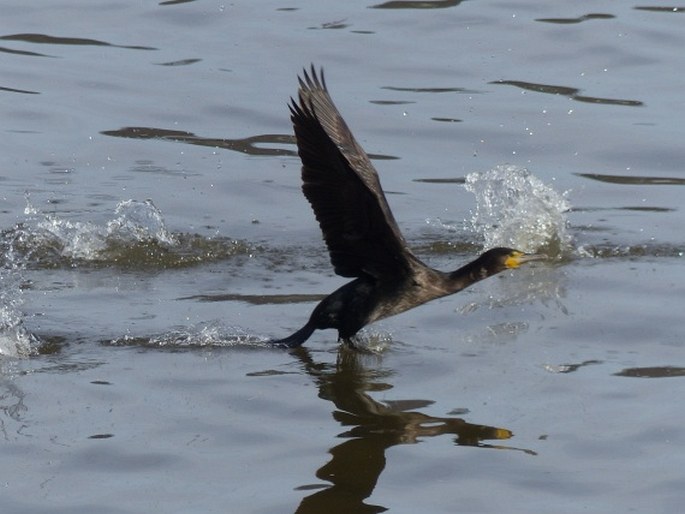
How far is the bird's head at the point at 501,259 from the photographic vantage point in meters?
8.41

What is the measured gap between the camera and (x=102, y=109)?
12758 mm

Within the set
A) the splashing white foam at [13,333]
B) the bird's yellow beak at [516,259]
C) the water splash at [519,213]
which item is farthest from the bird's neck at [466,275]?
the splashing white foam at [13,333]

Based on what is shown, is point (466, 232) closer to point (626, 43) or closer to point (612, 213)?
point (612, 213)

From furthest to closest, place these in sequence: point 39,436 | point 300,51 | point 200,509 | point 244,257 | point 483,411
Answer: point 300,51 → point 244,257 → point 483,411 → point 39,436 → point 200,509

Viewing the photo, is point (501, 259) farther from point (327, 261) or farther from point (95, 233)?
point (95, 233)

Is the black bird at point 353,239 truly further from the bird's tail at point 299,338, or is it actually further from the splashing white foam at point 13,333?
the splashing white foam at point 13,333

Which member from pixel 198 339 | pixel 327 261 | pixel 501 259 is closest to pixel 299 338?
pixel 198 339

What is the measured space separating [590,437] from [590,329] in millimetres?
1564

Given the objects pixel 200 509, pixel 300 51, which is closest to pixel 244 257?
pixel 200 509

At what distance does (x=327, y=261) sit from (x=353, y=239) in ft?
5.44

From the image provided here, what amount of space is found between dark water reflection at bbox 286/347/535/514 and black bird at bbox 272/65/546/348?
0.82 feet

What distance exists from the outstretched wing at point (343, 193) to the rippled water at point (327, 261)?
18.7 inches

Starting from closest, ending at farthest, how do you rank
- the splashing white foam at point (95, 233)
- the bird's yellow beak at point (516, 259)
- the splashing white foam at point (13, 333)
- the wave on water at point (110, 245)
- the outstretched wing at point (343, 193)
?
the outstretched wing at point (343, 193), the splashing white foam at point (13, 333), the bird's yellow beak at point (516, 259), the wave on water at point (110, 245), the splashing white foam at point (95, 233)

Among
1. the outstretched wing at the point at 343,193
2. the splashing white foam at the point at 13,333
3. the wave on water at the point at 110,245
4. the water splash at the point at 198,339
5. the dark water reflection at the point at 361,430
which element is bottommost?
the dark water reflection at the point at 361,430
